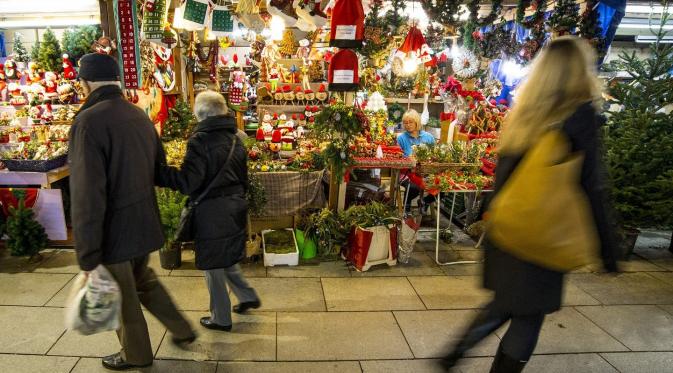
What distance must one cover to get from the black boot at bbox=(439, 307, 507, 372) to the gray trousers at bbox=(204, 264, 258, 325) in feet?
5.15

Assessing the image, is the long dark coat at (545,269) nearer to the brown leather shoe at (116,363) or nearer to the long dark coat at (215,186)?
the long dark coat at (215,186)

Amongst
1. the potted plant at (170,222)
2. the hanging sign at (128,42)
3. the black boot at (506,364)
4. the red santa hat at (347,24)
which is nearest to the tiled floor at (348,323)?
the potted plant at (170,222)

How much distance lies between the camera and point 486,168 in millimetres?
4965

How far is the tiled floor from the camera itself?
2.88 m

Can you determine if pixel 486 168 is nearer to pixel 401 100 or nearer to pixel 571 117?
pixel 571 117

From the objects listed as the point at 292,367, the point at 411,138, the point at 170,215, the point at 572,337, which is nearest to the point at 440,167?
the point at 411,138

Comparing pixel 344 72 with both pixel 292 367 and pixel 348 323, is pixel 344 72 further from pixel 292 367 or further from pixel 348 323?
pixel 292 367

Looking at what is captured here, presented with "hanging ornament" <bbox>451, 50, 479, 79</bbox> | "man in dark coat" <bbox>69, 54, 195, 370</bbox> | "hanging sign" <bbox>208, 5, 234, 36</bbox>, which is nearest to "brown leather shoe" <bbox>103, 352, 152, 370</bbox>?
"man in dark coat" <bbox>69, 54, 195, 370</bbox>

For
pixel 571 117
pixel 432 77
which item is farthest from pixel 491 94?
pixel 571 117

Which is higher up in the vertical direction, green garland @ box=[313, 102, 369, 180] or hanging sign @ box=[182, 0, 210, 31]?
hanging sign @ box=[182, 0, 210, 31]

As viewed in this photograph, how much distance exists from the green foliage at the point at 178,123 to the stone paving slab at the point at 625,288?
18.8 ft

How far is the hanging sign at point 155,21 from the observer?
4.69m

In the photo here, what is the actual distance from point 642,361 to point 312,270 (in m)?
2.85

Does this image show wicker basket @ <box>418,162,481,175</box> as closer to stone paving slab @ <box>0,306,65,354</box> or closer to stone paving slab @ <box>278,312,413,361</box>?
stone paving slab @ <box>278,312,413,361</box>
